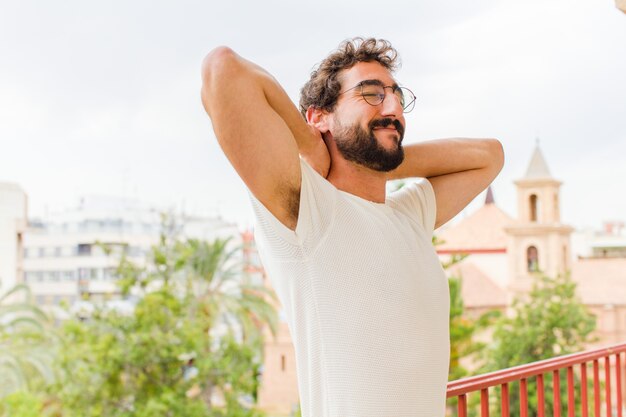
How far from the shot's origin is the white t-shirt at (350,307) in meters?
1.10

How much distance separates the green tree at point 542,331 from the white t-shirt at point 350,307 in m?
19.0

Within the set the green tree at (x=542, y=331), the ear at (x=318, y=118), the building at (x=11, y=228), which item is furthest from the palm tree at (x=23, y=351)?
the building at (x=11, y=228)

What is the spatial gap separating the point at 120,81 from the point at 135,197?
30.0 feet

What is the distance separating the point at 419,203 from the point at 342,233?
32 cm

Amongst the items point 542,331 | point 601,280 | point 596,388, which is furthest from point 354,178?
point 601,280

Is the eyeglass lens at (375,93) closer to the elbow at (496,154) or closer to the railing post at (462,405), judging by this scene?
the elbow at (496,154)

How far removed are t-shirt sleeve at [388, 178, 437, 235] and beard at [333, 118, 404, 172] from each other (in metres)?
0.11

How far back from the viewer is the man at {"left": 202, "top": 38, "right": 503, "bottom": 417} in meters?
1.04

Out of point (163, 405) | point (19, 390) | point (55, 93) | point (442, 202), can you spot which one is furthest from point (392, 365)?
point (55, 93)

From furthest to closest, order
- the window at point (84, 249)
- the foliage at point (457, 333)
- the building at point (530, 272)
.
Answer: the window at point (84, 249)
the building at point (530, 272)
the foliage at point (457, 333)

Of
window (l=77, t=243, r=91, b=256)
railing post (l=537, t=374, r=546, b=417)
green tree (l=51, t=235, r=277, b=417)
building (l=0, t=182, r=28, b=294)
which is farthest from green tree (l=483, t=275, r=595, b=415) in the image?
window (l=77, t=243, r=91, b=256)

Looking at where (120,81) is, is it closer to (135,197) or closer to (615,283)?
(135,197)

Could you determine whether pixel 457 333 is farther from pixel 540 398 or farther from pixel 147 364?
pixel 540 398

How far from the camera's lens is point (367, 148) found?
3.99 ft
